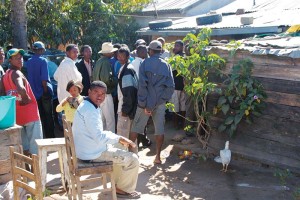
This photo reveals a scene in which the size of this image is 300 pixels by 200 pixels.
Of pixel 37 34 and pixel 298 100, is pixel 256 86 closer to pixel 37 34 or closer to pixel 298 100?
pixel 298 100

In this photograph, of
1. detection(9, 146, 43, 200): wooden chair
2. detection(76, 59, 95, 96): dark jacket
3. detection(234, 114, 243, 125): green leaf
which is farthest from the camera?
detection(76, 59, 95, 96): dark jacket

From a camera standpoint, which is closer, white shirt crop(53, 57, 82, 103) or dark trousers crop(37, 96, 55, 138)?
white shirt crop(53, 57, 82, 103)

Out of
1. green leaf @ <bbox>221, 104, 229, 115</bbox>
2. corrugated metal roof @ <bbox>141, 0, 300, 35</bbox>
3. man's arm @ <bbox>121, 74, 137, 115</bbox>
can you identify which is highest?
corrugated metal roof @ <bbox>141, 0, 300, 35</bbox>

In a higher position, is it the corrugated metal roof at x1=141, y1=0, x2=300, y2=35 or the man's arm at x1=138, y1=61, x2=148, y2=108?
the corrugated metal roof at x1=141, y1=0, x2=300, y2=35

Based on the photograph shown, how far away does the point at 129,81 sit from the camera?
23.9ft

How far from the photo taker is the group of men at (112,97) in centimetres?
544

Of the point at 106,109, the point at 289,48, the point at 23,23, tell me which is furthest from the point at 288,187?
the point at 23,23

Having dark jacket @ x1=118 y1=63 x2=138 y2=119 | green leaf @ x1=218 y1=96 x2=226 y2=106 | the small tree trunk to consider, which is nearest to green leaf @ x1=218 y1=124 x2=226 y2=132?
green leaf @ x1=218 y1=96 x2=226 y2=106

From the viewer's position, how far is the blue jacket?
7.02 m

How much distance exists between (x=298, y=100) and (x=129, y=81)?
8.46 ft

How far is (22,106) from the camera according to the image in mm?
6473

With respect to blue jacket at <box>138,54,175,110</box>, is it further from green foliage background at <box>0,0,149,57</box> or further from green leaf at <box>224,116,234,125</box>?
green foliage background at <box>0,0,149,57</box>

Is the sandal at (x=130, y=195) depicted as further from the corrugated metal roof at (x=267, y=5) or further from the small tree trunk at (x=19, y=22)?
the corrugated metal roof at (x=267, y=5)

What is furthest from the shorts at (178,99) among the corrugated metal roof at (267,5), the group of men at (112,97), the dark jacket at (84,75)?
the corrugated metal roof at (267,5)
